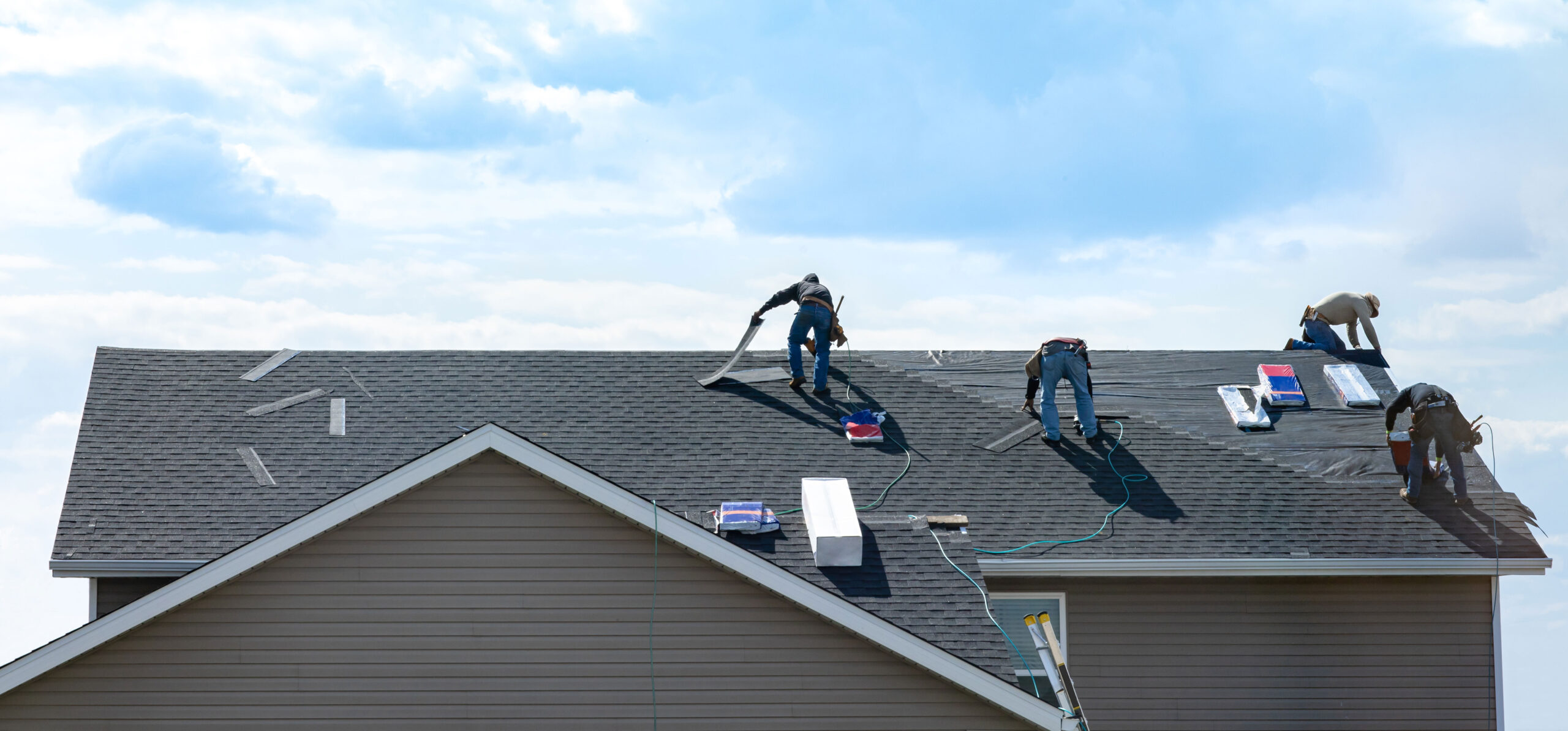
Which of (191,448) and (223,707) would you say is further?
(191,448)

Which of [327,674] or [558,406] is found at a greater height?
[558,406]

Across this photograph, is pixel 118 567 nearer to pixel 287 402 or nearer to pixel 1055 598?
pixel 287 402

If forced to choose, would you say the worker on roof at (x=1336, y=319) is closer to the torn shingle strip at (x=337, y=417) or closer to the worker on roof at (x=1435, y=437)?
the worker on roof at (x=1435, y=437)

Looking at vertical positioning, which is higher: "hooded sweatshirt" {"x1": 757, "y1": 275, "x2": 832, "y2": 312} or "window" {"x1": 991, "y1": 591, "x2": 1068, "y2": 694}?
"hooded sweatshirt" {"x1": 757, "y1": 275, "x2": 832, "y2": 312}

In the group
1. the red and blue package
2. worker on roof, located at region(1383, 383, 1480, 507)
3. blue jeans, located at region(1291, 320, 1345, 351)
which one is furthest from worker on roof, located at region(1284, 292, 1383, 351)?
the red and blue package

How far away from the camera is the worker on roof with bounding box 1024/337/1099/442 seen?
48.6 feet

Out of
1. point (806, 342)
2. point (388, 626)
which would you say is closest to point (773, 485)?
point (806, 342)

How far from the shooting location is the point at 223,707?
9.34 m

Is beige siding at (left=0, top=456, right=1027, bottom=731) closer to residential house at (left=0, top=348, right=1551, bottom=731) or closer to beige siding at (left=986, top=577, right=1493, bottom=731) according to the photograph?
residential house at (left=0, top=348, right=1551, bottom=731)

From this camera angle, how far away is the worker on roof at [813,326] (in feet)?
51.4

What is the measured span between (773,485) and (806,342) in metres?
2.90

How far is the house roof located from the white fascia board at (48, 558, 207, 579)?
0.35ft

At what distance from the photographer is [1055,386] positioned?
49.1ft

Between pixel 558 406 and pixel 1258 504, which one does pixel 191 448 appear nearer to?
pixel 558 406
